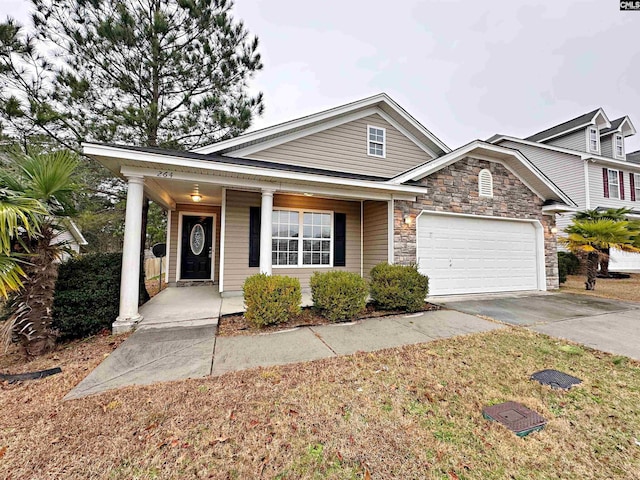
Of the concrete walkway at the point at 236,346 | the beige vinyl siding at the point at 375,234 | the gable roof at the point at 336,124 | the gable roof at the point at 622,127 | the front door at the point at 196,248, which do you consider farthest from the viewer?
the gable roof at the point at 622,127

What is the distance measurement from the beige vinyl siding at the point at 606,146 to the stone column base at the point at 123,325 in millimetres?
23233

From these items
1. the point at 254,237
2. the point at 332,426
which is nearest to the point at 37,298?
the point at 332,426

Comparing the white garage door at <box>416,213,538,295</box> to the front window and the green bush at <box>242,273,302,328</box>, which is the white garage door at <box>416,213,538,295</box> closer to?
the green bush at <box>242,273,302,328</box>

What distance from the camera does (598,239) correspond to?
8562 millimetres

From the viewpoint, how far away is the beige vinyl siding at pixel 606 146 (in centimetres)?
1608

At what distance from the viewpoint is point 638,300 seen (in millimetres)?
7250

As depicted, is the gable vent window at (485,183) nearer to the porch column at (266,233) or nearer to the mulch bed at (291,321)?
the mulch bed at (291,321)

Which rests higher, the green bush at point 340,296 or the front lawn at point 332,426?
the green bush at point 340,296

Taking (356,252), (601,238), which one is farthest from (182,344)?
(601,238)

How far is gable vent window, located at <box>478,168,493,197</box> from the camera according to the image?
810 centimetres

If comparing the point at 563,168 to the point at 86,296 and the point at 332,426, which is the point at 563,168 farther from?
the point at 86,296

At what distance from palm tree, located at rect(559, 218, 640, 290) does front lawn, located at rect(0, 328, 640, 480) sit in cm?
711

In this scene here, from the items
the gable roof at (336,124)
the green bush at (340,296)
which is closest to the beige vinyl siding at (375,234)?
the green bush at (340,296)

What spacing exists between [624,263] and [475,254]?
14.7 metres
